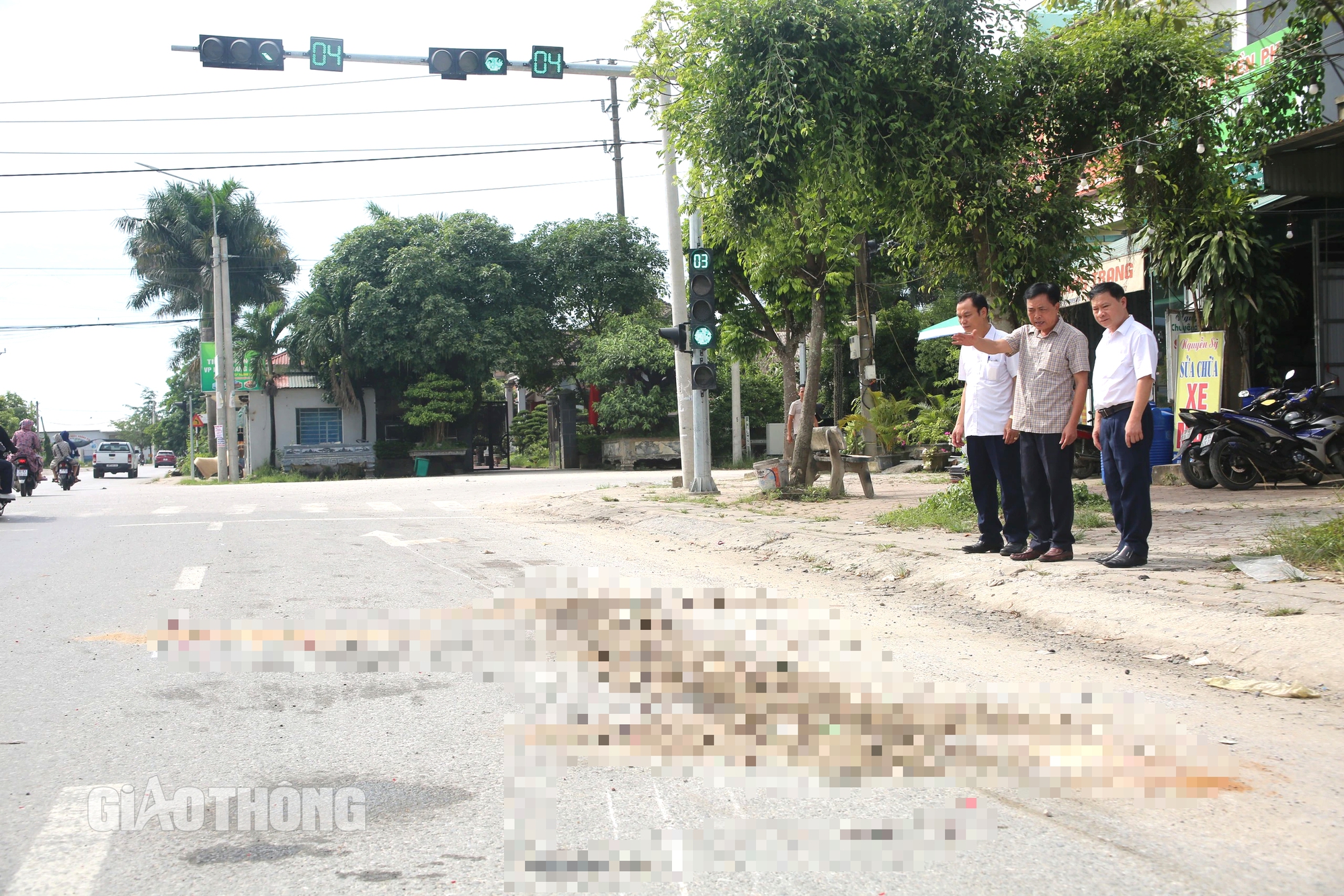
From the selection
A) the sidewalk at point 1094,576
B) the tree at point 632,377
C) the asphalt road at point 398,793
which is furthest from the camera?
the tree at point 632,377

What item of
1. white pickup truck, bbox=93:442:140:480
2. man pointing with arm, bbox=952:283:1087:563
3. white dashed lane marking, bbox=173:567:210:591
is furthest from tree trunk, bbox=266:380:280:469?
man pointing with arm, bbox=952:283:1087:563

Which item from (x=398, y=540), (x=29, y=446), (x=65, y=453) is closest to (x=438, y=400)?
(x=65, y=453)

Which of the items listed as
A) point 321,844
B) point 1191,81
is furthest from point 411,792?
point 1191,81

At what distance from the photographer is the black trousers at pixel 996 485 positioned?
806cm

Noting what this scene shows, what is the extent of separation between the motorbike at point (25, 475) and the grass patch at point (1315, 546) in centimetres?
2200

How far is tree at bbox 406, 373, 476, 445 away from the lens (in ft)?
118

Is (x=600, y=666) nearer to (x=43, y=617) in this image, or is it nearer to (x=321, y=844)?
(x=321, y=844)

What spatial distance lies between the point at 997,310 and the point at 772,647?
636cm

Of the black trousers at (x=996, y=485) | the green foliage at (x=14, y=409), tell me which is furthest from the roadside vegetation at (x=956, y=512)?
the green foliage at (x=14, y=409)

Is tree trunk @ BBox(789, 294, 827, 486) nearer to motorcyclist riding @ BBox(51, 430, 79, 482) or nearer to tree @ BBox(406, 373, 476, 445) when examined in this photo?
motorcyclist riding @ BBox(51, 430, 79, 482)

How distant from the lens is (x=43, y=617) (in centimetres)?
707

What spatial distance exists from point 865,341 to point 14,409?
111925 mm

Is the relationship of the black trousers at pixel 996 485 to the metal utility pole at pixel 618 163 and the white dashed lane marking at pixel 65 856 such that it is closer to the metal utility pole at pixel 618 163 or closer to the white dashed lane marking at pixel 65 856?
the white dashed lane marking at pixel 65 856

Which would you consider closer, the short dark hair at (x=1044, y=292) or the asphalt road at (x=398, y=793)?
the asphalt road at (x=398, y=793)
